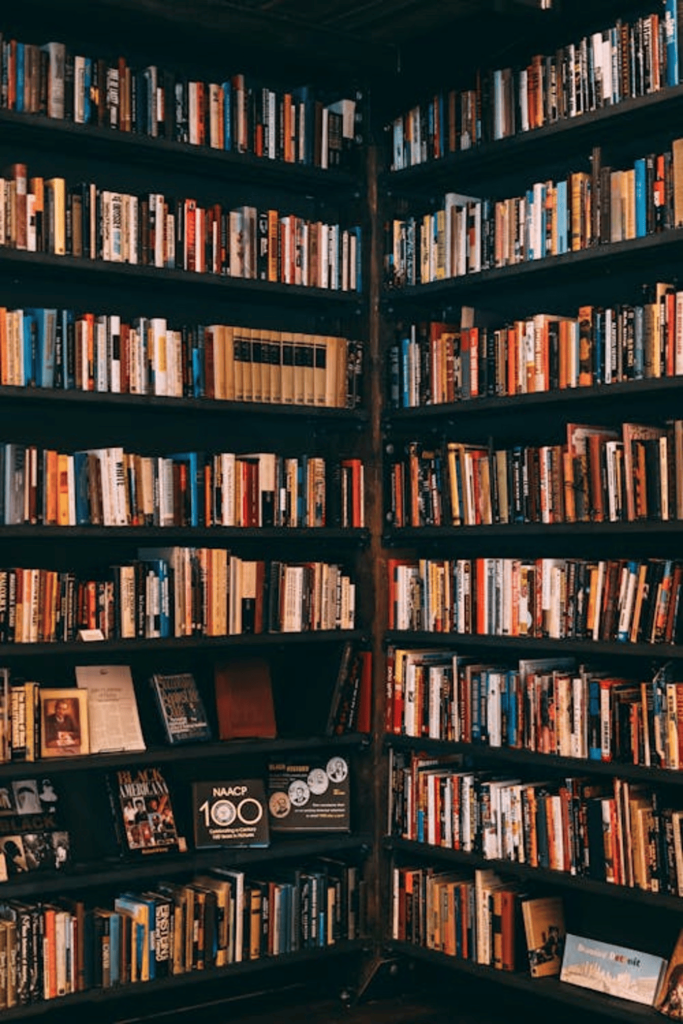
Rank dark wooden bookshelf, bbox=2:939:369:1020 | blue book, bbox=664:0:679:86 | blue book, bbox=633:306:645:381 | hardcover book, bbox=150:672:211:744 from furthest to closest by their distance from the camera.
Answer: hardcover book, bbox=150:672:211:744 < dark wooden bookshelf, bbox=2:939:369:1020 < blue book, bbox=633:306:645:381 < blue book, bbox=664:0:679:86

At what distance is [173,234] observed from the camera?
448 cm

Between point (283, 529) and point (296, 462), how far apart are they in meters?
0.22

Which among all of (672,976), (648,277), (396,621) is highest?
(648,277)

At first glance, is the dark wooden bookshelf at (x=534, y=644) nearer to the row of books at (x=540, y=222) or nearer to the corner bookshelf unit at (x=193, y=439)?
the corner bookshelf unit at (x=193, y=439)

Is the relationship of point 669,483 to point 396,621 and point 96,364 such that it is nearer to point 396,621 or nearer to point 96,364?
point 396,621

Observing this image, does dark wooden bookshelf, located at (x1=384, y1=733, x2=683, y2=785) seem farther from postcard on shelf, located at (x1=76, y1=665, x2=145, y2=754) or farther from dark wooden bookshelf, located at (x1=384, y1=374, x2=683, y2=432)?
dark wooden bookshelf, located at (x1=384, y1=374, x2=683, y2=432)

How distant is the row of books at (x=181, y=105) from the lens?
4.23 metres

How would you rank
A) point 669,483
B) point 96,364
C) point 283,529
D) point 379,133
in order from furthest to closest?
point 379,133
point 283,529
point 96,364
point 669,483

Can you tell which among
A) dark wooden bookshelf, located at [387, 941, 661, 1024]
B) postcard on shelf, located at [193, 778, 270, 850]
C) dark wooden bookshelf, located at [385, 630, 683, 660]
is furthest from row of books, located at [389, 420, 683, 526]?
dark wooden bookshelf, located at [387, 941, 661, 1024]

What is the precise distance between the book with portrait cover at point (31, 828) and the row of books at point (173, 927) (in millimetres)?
121

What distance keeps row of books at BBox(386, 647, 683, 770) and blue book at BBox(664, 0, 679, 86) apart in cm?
154

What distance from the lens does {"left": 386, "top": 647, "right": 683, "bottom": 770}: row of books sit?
4.10 meters

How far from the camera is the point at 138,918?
4.36 metres

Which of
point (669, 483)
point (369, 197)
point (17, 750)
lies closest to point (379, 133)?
point (369, 197)
